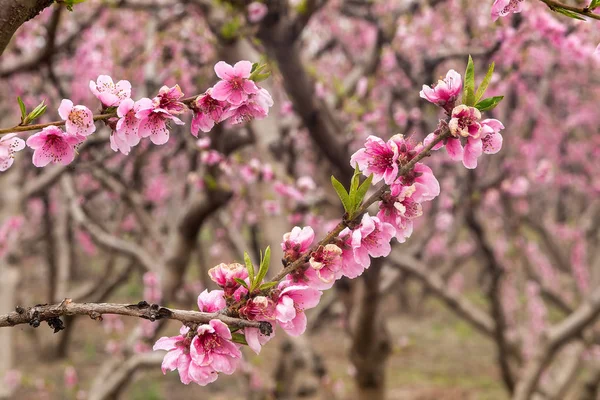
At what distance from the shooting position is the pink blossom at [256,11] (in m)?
3.24

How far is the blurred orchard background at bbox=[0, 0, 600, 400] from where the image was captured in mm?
3896

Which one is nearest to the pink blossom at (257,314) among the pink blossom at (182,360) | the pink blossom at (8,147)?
the pink blossom at (182,360)

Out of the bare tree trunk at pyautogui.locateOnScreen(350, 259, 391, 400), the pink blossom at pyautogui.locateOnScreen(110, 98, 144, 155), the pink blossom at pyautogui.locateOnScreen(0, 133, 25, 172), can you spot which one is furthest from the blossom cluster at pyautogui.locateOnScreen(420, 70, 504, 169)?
the bare tree trunk at pyautogui.locateOnScreen(350, 259, 391, 400)

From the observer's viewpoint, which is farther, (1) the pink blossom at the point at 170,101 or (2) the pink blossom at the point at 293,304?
(1) the pink blossom at the point at 170,101

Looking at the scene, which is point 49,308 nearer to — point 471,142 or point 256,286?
point 256,286

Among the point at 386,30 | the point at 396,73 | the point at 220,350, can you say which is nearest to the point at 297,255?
the point at 220,350

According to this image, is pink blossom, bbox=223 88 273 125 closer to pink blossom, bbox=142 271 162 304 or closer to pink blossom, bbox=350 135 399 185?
pink blossom, bbox=350 135 399 185

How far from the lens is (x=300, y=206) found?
4488mm

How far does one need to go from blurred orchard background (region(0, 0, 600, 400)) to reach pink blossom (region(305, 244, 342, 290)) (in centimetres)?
32

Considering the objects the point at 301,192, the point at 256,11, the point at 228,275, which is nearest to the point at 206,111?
the point at 228,275

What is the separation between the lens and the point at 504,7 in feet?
4.22

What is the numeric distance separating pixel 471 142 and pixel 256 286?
565 millimetres

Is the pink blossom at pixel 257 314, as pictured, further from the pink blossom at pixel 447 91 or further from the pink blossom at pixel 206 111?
the pink blossom at pixel 447 91

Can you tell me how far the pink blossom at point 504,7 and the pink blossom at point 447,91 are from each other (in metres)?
0.20
